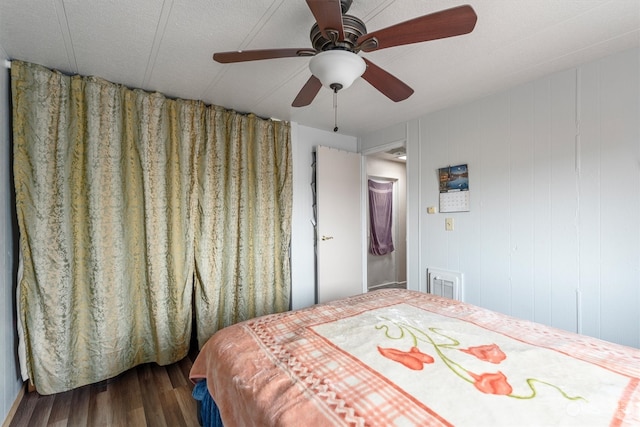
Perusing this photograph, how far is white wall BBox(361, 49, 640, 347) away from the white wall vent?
0.06 m

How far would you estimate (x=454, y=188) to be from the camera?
261 centimetres

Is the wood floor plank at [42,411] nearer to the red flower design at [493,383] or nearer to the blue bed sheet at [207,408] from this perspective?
the blue bed sheet at [207,408]

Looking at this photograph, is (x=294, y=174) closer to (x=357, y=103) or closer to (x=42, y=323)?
(x=357, y=103)

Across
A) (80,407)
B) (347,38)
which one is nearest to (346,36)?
(347,38)

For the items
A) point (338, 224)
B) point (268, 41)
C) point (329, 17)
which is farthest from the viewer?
point (338, 224)

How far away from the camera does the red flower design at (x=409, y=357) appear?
3.28 ft

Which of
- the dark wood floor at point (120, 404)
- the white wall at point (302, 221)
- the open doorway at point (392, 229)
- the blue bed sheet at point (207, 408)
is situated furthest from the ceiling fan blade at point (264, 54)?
the open doorway at point (392, 229)

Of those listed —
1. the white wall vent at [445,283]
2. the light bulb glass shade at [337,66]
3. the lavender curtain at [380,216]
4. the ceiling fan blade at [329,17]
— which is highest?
the ceiling fan blade at [329,17]

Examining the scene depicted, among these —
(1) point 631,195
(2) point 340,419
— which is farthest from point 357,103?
(2) point 340,419

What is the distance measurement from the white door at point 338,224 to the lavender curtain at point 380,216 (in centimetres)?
102

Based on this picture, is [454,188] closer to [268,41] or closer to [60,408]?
[268,41]

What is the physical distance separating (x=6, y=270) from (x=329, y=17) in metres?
2.31

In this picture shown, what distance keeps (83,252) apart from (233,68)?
1.68 meters

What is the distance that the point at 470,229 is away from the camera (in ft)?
8.23
